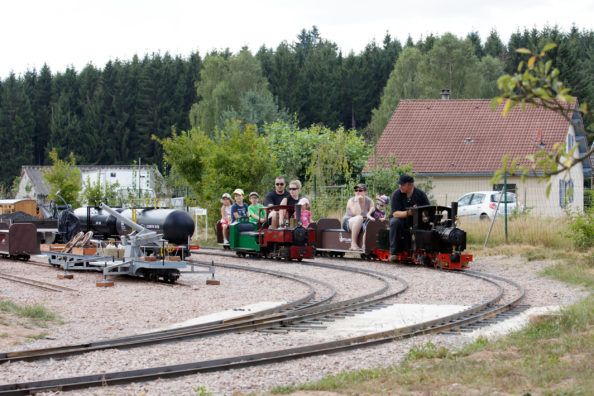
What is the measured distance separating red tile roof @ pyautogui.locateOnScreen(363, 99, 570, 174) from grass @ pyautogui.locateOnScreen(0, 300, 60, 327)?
89.0 ft

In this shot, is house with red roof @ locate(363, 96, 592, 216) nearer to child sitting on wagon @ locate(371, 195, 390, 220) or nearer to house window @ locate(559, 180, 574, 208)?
house window @ locate(559, 180, 574, 208)

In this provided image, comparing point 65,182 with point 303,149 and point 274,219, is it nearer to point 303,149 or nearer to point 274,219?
point 303,149

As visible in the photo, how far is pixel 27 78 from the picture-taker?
4550 inches

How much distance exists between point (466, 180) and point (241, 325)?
30560mm

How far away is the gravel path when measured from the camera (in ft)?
24.7

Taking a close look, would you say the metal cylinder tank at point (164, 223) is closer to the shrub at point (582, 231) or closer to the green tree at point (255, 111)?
the shrub at point (582, 231)

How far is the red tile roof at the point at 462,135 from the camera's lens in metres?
39.7

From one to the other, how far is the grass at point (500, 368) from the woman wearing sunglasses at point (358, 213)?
1111 centimetres

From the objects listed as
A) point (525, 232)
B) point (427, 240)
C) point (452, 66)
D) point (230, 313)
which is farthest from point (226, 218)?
point (452, 66)

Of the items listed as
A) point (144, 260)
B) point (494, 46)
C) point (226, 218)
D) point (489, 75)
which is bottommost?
point (144, 260)

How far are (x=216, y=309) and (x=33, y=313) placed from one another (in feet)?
8.68

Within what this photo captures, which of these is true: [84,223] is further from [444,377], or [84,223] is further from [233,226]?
[444,377]

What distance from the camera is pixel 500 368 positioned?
7.04m

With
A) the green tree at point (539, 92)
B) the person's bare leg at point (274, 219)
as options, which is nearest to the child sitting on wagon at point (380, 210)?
the person's bare leg at point (274, 219)
